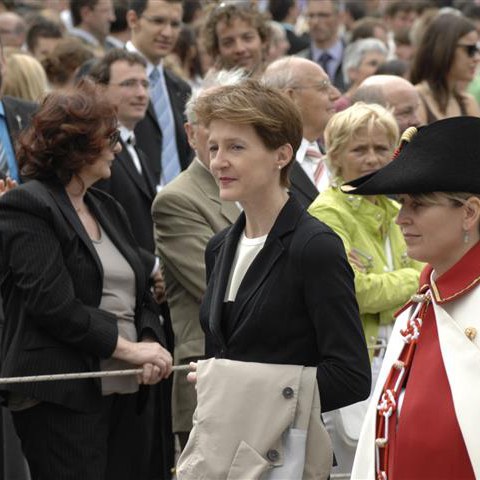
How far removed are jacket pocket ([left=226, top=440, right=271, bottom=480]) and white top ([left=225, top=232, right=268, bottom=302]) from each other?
59 cm

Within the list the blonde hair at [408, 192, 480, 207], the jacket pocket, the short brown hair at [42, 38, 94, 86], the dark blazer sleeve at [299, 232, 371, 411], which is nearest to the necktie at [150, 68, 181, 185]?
the short brown hair at [42, 38, 94, 86]

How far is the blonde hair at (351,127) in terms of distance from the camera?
6.01m

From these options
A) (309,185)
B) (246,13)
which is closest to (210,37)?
(246,13)

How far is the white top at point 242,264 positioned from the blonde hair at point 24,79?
13.9ft

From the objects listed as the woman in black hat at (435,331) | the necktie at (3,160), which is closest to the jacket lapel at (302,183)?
the necktie at (3,160)

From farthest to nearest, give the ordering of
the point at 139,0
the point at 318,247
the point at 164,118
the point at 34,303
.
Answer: the point at 139,0
the point at 164,118
the point at 34,303
the point at 318,247

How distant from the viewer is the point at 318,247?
165 inches

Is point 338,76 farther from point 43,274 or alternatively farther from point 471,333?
point 471,333

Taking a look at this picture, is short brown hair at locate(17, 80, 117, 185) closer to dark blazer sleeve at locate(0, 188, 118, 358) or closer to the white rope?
dark blazer sleeve at locate(0, 188, 118, 358)

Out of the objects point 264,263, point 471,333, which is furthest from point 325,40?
point 471,333

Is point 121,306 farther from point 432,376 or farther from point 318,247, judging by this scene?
point 432,376

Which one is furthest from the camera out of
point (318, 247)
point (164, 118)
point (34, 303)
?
point (164, 118)

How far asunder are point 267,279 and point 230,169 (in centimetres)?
44

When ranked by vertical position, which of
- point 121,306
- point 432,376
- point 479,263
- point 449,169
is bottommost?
point 121,306
